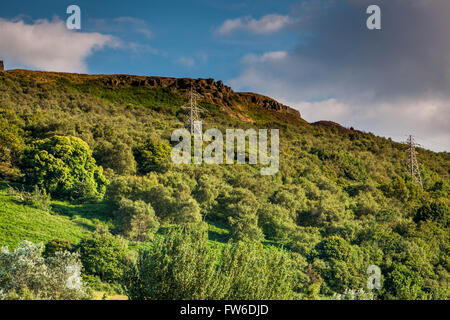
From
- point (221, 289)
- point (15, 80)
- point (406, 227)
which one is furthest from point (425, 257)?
point (15, 80)

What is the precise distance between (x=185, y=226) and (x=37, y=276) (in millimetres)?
17037

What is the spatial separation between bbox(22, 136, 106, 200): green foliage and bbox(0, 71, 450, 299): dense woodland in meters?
0.15

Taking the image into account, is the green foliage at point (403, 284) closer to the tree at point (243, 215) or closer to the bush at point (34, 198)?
the tree at point (243, 215)

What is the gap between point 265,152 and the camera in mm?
82688

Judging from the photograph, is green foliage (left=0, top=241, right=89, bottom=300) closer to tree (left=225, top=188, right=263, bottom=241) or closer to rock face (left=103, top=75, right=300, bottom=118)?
tree (left=225, top=188, right=263, bottom=241)

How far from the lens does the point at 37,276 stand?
Result: 784 inches

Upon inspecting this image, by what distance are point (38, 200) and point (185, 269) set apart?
2538 centimetres

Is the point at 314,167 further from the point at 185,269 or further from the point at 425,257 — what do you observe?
the point at 185,269

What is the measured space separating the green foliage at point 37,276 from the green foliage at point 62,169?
70.5 ft

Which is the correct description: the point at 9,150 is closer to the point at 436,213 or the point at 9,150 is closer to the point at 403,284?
the point at 403,284

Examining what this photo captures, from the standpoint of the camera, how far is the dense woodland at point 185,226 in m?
19.6

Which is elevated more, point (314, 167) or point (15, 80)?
point (15, 80)

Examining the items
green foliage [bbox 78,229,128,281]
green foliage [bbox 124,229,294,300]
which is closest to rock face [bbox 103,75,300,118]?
green foliage [bbox 78,229,128,281]

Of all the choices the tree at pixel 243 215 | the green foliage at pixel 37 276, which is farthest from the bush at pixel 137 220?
the green foliage at pixel 37 276
